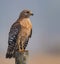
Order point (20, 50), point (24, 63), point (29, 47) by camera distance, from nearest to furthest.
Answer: point (24, 63) < point (20, 50) < point (29, 47)

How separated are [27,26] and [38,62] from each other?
1.64ft

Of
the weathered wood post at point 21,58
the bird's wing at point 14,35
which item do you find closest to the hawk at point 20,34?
the bird's wing at point 14,35

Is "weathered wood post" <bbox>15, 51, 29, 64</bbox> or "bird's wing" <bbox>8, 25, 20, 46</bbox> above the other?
"bird's wing" <bbox>8, 25, 20, 46</bbox>

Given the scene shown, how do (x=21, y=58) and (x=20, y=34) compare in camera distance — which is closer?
(x=21, y=58)

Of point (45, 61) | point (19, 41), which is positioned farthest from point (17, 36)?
point (45, 61)

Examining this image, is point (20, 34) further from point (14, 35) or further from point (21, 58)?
point (21, 58)

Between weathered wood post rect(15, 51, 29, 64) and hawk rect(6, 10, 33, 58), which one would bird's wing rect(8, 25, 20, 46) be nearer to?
hawk rect(6, 10, 33, 58)

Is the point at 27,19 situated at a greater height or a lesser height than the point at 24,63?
greater

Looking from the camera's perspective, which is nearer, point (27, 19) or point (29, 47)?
point (27, 19)

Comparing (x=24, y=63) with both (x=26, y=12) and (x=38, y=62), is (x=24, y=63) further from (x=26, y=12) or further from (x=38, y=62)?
(x=38, y=62)

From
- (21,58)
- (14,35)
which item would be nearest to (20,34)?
(14,35)

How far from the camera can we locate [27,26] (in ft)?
5.83

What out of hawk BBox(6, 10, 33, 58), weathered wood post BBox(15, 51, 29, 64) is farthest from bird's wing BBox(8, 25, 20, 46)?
weathered wood post BBox(15, 51, 29, 64)

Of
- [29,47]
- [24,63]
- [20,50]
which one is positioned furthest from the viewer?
[29,47]
